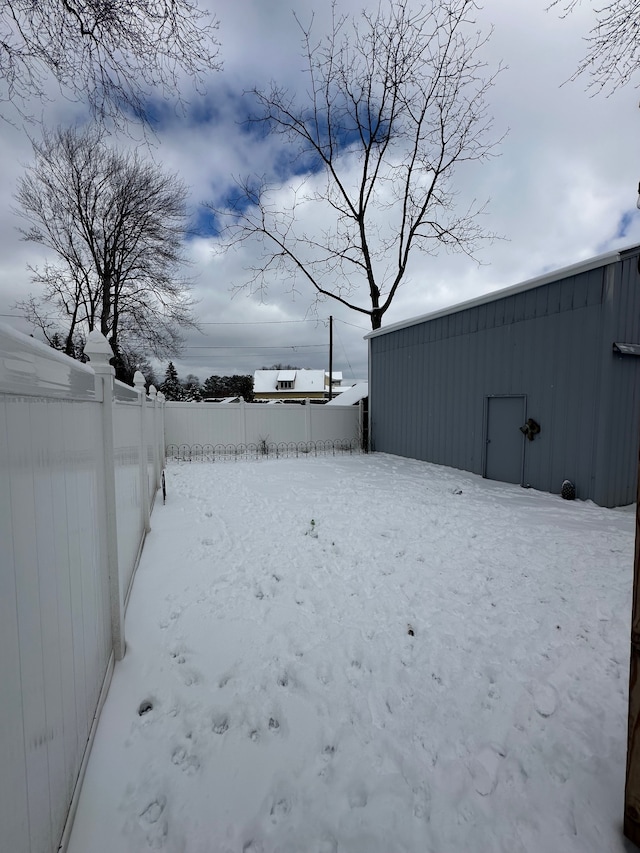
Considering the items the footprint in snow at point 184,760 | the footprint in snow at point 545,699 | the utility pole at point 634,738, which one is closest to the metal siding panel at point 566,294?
the utility pole at point 634,738

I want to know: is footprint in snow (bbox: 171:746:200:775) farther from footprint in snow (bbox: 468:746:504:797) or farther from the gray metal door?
the gray metal door

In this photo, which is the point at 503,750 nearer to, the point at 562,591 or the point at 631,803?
the point at 631,803

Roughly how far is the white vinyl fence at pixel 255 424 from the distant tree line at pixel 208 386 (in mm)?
33770

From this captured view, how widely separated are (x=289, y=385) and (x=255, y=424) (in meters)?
34.9

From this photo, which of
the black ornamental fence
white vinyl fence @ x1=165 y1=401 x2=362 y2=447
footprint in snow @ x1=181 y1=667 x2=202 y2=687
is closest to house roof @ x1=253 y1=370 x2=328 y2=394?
white vinyl fence @ x1=165 y1=401 x2=362 y2=447

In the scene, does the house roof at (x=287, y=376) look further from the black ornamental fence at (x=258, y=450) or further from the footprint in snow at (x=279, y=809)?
the footprint in snow at (x=279, y=809)

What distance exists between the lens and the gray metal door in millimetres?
7746

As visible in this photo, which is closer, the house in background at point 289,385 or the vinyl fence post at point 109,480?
the vinyl fence post at point 109,480

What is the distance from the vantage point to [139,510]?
13.0 feet

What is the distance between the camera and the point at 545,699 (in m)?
2.18

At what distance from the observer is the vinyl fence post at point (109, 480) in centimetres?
216

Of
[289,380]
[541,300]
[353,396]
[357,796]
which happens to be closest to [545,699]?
[357,796]

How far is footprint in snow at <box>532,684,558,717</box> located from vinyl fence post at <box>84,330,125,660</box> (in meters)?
2.33

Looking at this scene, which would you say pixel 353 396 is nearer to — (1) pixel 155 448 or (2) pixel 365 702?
(1) pixel 155 448
